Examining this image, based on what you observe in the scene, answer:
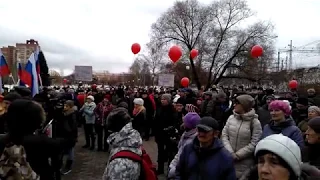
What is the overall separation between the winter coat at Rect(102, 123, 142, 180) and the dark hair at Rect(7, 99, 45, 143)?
0.69 metres

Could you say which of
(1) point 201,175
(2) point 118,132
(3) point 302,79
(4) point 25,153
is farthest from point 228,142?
(3) point 302,79

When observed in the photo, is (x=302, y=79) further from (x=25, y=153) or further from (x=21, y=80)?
(x=25, y=153)

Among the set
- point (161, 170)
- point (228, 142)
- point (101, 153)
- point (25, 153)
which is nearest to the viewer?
point (25, 153)

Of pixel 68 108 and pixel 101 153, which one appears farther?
pixel 101 153

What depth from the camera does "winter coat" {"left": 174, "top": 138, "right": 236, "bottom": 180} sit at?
373 centimetres

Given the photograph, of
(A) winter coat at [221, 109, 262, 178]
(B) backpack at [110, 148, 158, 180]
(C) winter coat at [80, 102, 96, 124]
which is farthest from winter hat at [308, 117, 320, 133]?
(C) winter coat at [80, 102, 96, 124]

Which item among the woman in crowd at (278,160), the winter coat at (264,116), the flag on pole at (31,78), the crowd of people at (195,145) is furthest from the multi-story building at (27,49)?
the woman in crowd at (278,160)

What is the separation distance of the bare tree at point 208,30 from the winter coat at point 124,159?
37754 millimetres

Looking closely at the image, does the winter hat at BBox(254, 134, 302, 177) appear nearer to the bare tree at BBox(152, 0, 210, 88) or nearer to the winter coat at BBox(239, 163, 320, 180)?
the winter coat at BBox(239, 163, 320, 180)

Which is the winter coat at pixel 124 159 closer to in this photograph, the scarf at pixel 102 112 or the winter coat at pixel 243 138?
the winter coat at pixel 243 138

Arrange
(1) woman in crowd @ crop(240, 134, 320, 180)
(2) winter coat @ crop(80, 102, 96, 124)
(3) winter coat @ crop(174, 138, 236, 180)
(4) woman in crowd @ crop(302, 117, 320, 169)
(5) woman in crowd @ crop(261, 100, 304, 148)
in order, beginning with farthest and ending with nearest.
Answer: (2) winter coat @ crop(80, 102, 96, 124) → (5) woman in crowd @ crop(261, 100, 304, 148) → (3) winter coat @ crop(174, 138, 236, 180) → (4) woman in crowd @ crop(302, 117, 320, 169) → (1) woman in crowd @ crop(240, 134, 320, 180)

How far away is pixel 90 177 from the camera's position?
821 cm

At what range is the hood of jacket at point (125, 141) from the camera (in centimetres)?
322

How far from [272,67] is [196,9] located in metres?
11.1
